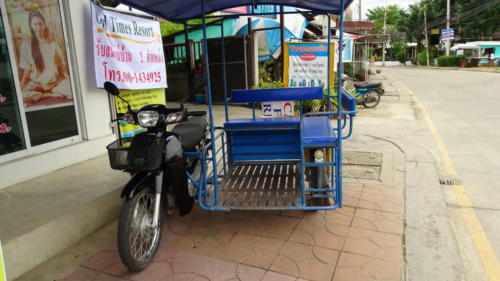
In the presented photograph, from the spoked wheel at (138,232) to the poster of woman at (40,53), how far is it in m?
2.42

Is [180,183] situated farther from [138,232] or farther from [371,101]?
[371,101]

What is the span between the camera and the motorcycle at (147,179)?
2670mm

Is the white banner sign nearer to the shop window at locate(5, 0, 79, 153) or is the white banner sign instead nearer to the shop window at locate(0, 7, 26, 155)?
the shop window at locate(5, 0, 79, 153)

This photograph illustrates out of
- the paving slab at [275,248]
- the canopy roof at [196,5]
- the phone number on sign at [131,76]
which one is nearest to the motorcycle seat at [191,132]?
the paving slab at [275,248]

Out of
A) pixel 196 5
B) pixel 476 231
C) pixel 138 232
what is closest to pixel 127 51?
pixel 196 5

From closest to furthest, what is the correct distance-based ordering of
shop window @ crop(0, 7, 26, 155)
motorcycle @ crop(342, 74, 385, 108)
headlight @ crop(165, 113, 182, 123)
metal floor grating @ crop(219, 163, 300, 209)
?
headlight @ crop(165, 113, 182, 123), metal floor grating @ crop(219, 163, 300, 209), shop window @ crop(0, 7, 26, 155), motorcycle @ crop(342, 74, 385, 108)

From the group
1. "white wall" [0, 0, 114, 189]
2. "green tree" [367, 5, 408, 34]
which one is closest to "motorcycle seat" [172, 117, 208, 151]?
"white wall" [0, 0, 114, 189]

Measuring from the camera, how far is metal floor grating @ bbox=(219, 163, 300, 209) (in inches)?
126

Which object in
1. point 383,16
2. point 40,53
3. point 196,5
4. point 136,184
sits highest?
point 383,16

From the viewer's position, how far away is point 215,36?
11039 millimetres

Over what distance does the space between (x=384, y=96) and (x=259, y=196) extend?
1275cm

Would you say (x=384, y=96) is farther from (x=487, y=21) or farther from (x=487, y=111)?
(x=487, y=21)

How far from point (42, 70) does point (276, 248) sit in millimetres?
3593

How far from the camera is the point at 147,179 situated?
2.92m
